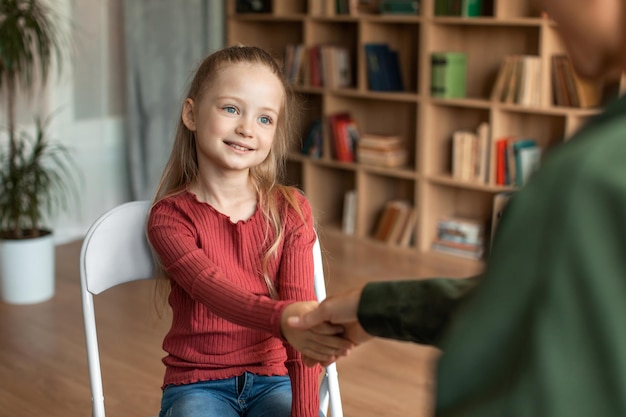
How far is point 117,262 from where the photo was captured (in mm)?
1723

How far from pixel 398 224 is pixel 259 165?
2819 mm

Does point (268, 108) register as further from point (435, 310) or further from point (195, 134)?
point (435, 310)

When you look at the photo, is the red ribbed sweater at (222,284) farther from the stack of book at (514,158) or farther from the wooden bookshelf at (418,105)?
the stack of book at (514,158)

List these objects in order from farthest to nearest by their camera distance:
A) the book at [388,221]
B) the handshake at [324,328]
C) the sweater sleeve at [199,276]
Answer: the book at [388,221] → the sweater sleeve at [199,276] → the handshake at [324,328]

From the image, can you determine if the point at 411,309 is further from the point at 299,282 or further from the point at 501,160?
the point at 501,160

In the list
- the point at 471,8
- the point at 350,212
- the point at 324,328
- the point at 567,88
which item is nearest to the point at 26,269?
the point at 350,212

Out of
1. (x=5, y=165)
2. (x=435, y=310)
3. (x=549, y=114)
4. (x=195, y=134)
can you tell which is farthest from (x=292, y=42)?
(x=435, y=310)

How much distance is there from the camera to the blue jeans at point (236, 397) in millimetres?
1536

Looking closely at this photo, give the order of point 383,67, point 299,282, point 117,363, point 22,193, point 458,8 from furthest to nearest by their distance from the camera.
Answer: point 383,67 → point 458,8 → point 22,193 → point 117,363 → point 299,282

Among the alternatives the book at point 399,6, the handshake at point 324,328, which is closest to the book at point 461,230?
the book at point 399,6

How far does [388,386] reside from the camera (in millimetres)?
2883

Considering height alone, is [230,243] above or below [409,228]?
above

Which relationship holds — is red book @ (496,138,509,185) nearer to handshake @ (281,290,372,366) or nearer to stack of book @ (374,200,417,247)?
stack of book @ (374,200,417,247)

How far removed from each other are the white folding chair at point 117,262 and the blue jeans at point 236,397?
0.34 ft
